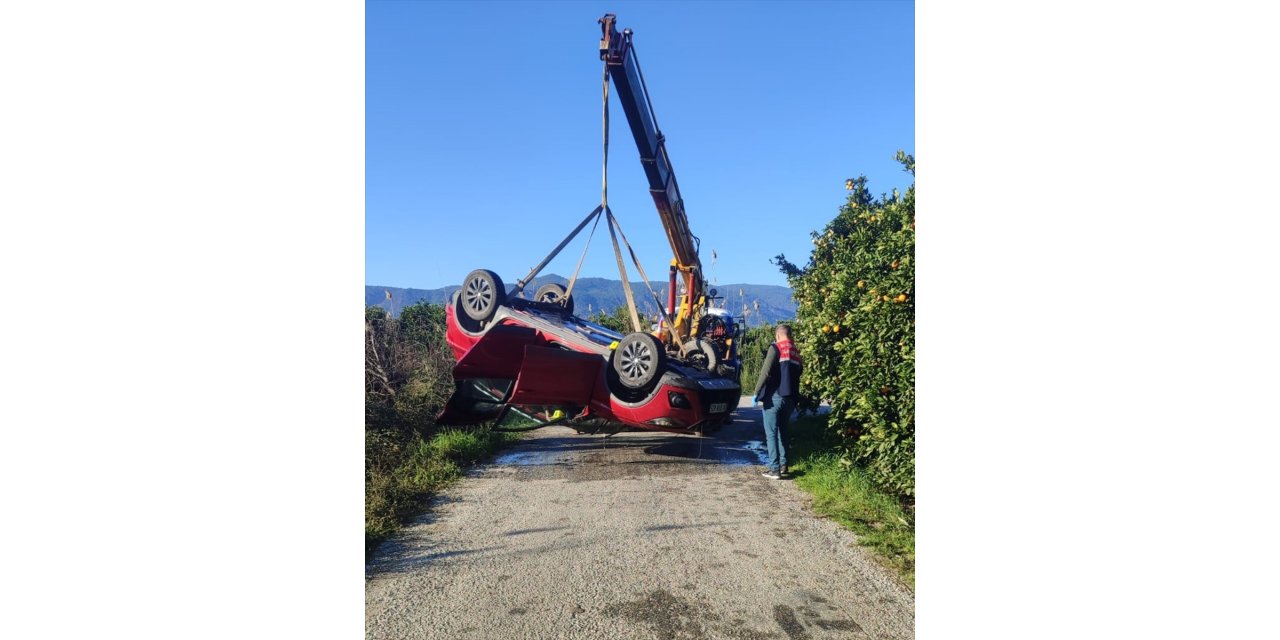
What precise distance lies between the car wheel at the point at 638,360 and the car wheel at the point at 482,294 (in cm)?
139


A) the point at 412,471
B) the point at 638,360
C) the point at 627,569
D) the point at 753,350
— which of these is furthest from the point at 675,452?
the point at 753,350

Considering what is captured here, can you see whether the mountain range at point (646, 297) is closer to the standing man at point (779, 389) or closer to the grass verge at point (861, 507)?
the standing man at point (779, 389)

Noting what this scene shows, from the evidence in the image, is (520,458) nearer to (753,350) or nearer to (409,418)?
(409,418)

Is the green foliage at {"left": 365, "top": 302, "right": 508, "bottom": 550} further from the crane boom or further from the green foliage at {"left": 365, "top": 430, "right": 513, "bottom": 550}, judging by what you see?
the crane boom

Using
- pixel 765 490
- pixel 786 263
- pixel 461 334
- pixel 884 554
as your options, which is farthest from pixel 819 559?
pixel 786 263

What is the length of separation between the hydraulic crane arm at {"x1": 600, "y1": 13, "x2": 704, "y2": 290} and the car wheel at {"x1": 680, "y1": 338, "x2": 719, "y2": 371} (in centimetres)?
118

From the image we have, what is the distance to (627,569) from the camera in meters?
3.11

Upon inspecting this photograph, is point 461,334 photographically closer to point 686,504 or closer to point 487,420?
point 487,420

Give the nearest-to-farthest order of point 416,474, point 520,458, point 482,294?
point 416,474
point 520,458
point 482,294

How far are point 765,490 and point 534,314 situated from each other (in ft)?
9.27

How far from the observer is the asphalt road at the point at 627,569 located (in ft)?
8.38

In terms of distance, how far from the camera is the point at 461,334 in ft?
21.9

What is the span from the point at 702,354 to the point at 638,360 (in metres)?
2.29

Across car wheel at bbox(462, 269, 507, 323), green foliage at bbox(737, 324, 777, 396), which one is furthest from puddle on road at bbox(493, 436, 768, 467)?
green foliage at bbox(737, 324, 777, 396)
